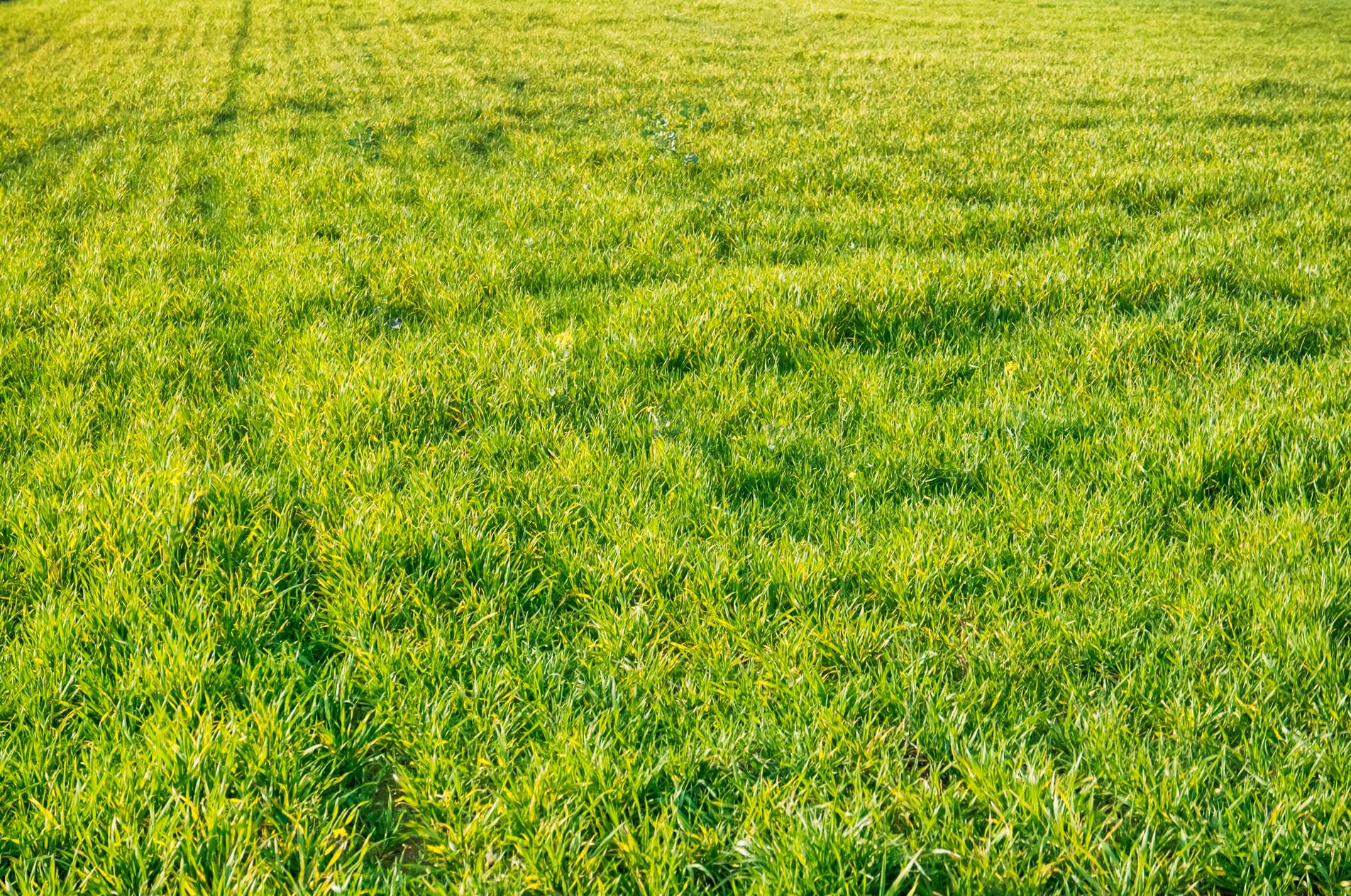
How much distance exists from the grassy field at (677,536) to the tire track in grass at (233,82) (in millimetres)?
3142

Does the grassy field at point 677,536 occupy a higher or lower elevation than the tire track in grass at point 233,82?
lower

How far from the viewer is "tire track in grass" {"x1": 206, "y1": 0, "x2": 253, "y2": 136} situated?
32.5ft

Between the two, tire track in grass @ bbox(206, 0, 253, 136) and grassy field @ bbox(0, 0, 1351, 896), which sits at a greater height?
tire track in grass @ bbox(206, 0, 253, 136)

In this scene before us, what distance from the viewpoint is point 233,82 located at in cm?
1238

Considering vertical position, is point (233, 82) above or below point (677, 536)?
above

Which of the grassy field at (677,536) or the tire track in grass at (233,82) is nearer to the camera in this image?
the grassy field at (677,536)

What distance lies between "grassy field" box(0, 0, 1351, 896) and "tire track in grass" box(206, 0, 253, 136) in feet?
10.3

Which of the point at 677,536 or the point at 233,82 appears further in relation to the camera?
the point at 233,82

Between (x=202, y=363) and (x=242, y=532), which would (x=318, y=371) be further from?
(x=242, y=532)

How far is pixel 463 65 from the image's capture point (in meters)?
14.2

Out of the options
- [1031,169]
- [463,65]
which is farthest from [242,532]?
[463,65]

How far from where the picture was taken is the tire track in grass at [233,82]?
32.5 feet

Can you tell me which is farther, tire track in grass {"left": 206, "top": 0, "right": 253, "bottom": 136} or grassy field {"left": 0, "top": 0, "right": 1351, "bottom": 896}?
tire track in grass {"left": 206, "top": 0, "right": 253, "bottom": 136}

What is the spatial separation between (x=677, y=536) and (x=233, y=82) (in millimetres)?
12362
